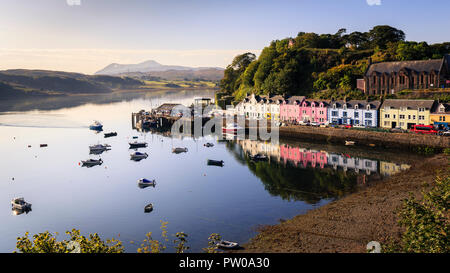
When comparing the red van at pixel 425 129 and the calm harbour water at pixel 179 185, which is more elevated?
the red van at pixel 425 129

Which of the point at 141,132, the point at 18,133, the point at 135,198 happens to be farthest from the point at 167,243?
the point at 18,133

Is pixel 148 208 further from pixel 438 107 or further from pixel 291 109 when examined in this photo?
pixel 291 109

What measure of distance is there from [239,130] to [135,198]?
115ft

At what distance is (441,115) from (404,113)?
443cm

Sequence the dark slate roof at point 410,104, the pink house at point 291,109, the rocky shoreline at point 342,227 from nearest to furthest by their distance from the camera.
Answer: the rocky shoreline at point 342,227, the dark slate roof at point 410,104, the pink house at point 291,109

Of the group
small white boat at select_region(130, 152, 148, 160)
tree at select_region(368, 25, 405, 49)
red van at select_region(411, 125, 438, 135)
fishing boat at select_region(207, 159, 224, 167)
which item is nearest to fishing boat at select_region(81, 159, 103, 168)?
small white boat at select_region(130, 152, 148, 160)

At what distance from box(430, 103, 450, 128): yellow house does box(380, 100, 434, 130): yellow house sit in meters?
0.57

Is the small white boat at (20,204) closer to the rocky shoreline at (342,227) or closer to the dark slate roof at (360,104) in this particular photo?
the rocky shoreline at (342,227)

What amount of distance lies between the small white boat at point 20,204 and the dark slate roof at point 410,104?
45.8 metres

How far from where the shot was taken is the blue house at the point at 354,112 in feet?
173

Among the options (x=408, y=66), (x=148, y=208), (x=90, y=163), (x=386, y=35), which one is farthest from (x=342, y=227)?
(x=386, y=35)

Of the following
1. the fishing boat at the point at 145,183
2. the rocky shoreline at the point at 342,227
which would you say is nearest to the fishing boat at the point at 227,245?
the rocky shoreline at the point at 342,227

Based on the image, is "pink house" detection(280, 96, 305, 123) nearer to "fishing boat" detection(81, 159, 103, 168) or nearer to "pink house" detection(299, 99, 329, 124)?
"pink house" detection(299, 99, 329, 124)
